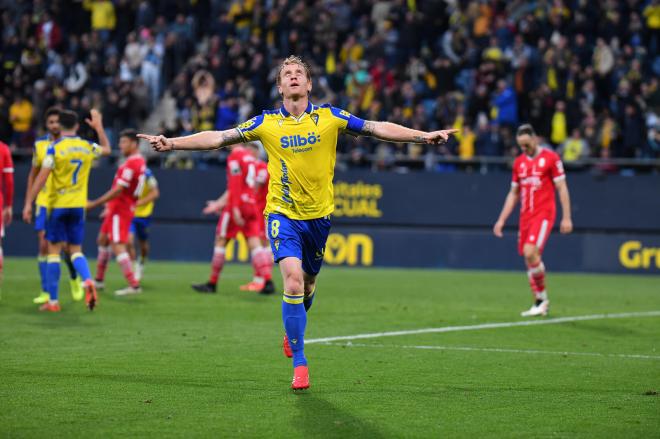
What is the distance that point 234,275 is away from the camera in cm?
2077

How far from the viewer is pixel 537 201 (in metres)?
14.4

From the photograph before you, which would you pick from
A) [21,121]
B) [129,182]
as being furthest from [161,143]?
[21,121]

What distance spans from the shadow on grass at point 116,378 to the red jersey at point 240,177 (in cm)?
798

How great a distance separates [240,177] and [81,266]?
4.05 m

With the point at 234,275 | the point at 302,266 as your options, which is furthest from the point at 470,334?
the point at 234,275

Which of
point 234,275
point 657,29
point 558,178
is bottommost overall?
point 234,275

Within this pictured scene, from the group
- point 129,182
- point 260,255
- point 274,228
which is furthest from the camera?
point 260,255

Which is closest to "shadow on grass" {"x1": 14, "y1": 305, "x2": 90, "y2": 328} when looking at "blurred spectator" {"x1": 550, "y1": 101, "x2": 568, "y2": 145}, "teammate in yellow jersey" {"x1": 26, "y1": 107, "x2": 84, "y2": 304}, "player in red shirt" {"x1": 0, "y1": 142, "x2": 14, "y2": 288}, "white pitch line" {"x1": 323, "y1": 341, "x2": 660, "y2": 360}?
"teammate in yellow jersey" {"x1": 26, "y1": 107, "x2": 84, "y2": 304}

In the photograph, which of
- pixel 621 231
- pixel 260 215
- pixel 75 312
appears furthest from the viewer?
pixel 621 231

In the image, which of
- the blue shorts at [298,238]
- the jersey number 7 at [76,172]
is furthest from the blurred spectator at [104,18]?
the blue shorts at [298,238]

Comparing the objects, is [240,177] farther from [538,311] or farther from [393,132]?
[393,132]

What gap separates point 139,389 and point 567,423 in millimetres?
3044

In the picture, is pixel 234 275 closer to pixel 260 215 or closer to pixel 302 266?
pixel 260 215

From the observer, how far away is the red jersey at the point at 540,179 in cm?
1438
